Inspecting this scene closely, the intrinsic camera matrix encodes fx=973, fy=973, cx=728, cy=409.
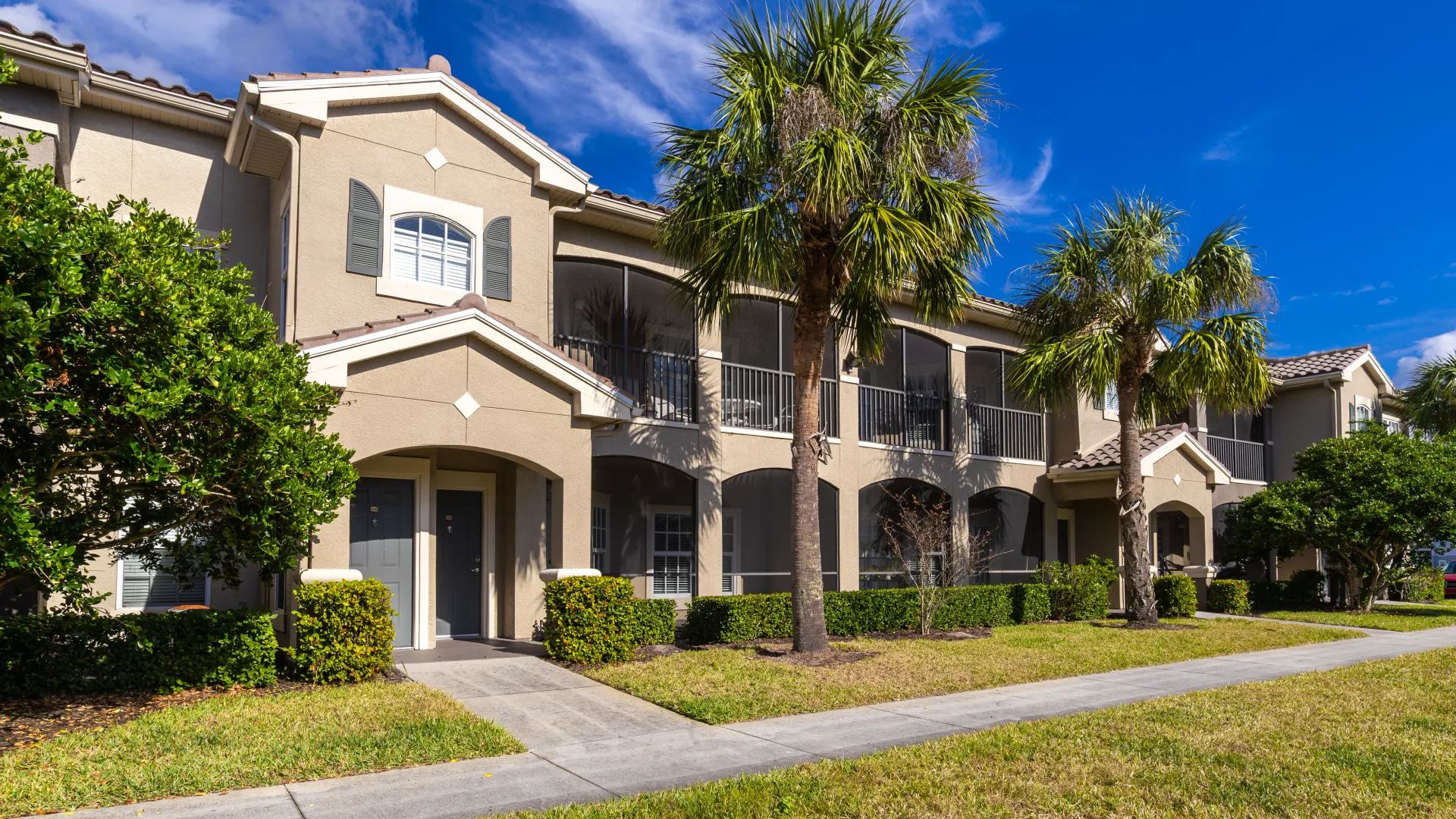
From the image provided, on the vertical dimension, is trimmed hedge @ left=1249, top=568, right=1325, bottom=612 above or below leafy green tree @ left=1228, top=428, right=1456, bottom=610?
below

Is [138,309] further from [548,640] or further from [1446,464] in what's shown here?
[1446,464]

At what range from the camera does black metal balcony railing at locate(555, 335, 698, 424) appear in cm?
1617

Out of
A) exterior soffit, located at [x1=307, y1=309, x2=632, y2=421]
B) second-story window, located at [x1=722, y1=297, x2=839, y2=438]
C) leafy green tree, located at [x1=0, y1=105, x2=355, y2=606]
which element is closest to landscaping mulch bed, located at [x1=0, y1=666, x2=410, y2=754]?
leafy green tree, located at [x1=0, y1=105, x2=355, y2=606]

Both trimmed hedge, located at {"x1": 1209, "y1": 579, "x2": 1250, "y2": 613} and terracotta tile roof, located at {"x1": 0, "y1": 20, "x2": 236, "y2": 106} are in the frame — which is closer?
terracotta tile roof, located at {"x1": 0, "y1": 20, "x2": 236, "y2": 106}

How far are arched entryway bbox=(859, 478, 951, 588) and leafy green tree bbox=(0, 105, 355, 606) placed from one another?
14.2 meters

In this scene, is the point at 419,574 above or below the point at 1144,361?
below

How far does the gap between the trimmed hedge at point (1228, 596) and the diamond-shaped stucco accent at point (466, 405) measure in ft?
58.7

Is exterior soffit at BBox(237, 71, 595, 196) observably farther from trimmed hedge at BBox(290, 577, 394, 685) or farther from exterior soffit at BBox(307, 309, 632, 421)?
trimmed hedge at BBox(290, 577, 394, 685)

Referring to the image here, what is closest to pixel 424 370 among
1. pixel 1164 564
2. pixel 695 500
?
pixel 695 500

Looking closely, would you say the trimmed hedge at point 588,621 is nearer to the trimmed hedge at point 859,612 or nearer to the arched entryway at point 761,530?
the trimmed hedge at point 859,612

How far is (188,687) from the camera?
9.90 m

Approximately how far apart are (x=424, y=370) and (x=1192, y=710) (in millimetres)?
9315

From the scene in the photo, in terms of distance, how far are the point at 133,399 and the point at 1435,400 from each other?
32.8 meters

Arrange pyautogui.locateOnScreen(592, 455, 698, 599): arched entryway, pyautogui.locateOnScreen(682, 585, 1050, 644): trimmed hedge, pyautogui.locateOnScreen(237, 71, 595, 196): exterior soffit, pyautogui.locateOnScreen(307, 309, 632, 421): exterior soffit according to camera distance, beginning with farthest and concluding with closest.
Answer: pyautogui.locateOnScreen(592, 455, 698, 599): arched entryway
pyautogui.locateOnScreen(682, 585, 1050, 644): trimmed hedge
pyautogui.locateOnScreen(237, 71, 595, 196): exterior soffit
pyautogui.locateOnScreen(307, 309, 632, 421): exterior soffit
